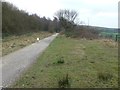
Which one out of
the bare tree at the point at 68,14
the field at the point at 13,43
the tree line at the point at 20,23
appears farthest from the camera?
the bare tree at the point at 68,14

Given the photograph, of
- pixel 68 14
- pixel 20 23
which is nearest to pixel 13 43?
pixel 20 23

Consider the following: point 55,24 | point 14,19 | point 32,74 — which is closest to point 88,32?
point 14,19

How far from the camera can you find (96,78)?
9.95 m

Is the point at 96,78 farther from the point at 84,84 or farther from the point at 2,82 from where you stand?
the point at 2,82

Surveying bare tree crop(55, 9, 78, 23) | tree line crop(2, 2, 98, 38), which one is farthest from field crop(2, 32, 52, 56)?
bare tree crop(55, 9, 78, 23)

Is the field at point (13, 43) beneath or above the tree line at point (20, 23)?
beneath

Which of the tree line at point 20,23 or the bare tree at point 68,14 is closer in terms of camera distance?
the tree line at point 20,23

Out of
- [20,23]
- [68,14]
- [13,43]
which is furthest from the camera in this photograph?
[68,14]

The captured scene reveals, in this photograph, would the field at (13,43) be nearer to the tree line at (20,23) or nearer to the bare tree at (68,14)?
the tree line at (20,23)

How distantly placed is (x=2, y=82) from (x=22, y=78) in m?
0.93

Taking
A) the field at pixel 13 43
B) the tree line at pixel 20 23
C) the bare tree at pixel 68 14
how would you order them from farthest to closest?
1. the bare tree at pixel 68 14
2. the tree line at pixel 20 23
3. the field at pixel 13 43

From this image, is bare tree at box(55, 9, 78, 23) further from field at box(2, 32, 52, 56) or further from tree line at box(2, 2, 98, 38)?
field at box(2, 32, 52, 56)

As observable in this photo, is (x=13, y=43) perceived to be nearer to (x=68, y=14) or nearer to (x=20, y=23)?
(x=20, y=23)

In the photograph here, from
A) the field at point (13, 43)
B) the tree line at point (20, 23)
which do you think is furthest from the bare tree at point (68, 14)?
the field at point (13, 43)
